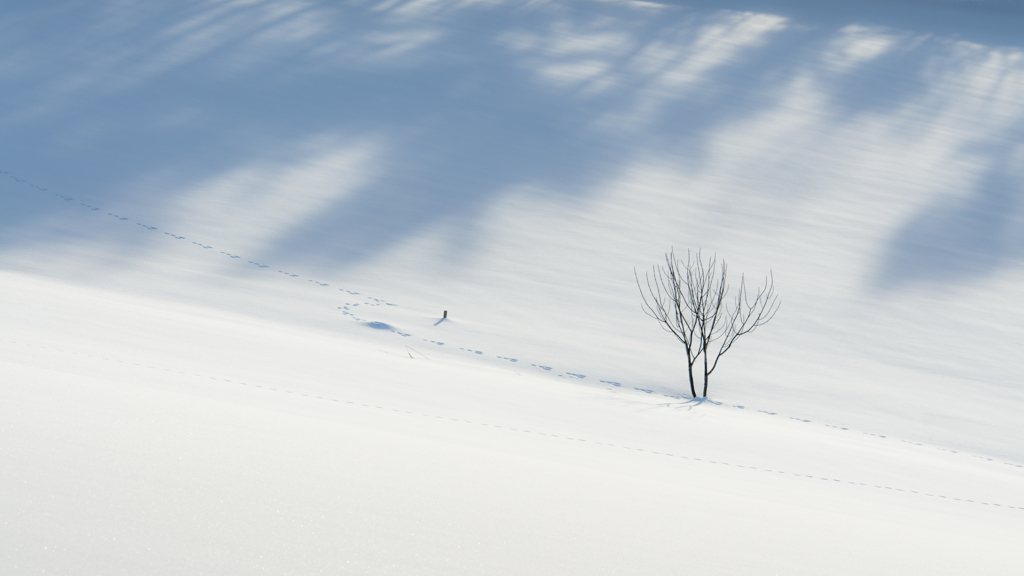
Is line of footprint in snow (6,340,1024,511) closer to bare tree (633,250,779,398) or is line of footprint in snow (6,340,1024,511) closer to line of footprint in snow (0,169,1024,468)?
line of footprint in snow (0,169,1024,468)

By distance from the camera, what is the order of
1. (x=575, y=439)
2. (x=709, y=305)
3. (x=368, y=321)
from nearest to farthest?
(x=575, y=439) < (x=368, y=321) < (x=709, y=305)

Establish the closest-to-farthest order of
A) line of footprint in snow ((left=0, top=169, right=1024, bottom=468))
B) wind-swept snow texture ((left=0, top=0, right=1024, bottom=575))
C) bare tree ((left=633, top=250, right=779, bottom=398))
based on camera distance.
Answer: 1. wind-swept snow texture ((left=0, top=0, right=1024, bottom=575))
2. line of footprint in snow ((left=0, top=169, right=1024, bottom=468))
3. bare tree ((left=633, top=250, right=779, bottom=398))

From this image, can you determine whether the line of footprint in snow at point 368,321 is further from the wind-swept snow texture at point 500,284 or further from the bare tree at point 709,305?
the bare tree at point 709,305

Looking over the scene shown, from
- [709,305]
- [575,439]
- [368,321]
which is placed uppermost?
[709,305]

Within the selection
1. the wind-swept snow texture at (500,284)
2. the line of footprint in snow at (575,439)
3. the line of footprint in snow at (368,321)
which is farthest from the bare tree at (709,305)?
the line of footprint in snow at (575,439)

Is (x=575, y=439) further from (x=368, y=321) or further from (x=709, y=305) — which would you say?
(x=709, y=305)

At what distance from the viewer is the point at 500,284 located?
10.9 metres

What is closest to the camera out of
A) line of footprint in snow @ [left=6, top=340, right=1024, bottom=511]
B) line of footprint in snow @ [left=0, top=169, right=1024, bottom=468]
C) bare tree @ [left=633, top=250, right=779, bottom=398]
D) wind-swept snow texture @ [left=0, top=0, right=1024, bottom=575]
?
wind-swept snow texture @ [left=0, top=0, right=1024, bottom=575]

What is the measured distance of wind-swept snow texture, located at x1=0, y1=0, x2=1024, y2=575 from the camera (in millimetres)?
1897

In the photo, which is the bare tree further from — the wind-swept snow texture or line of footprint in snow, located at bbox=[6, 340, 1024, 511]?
line of footprint in snow, located at bbox=[6, 340, 1024, 511]

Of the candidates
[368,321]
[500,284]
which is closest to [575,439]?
[368,321]

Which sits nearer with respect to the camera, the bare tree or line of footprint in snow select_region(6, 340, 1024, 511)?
line of footprint in snow select_region(6, 340, 1024, 511)

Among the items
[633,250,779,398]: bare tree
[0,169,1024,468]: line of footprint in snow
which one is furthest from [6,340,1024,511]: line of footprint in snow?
[633,250,779,398]: bare tree

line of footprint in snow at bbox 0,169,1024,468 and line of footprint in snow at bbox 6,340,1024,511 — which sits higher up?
line of footprint in snow at bbox 0,169,1024,468
